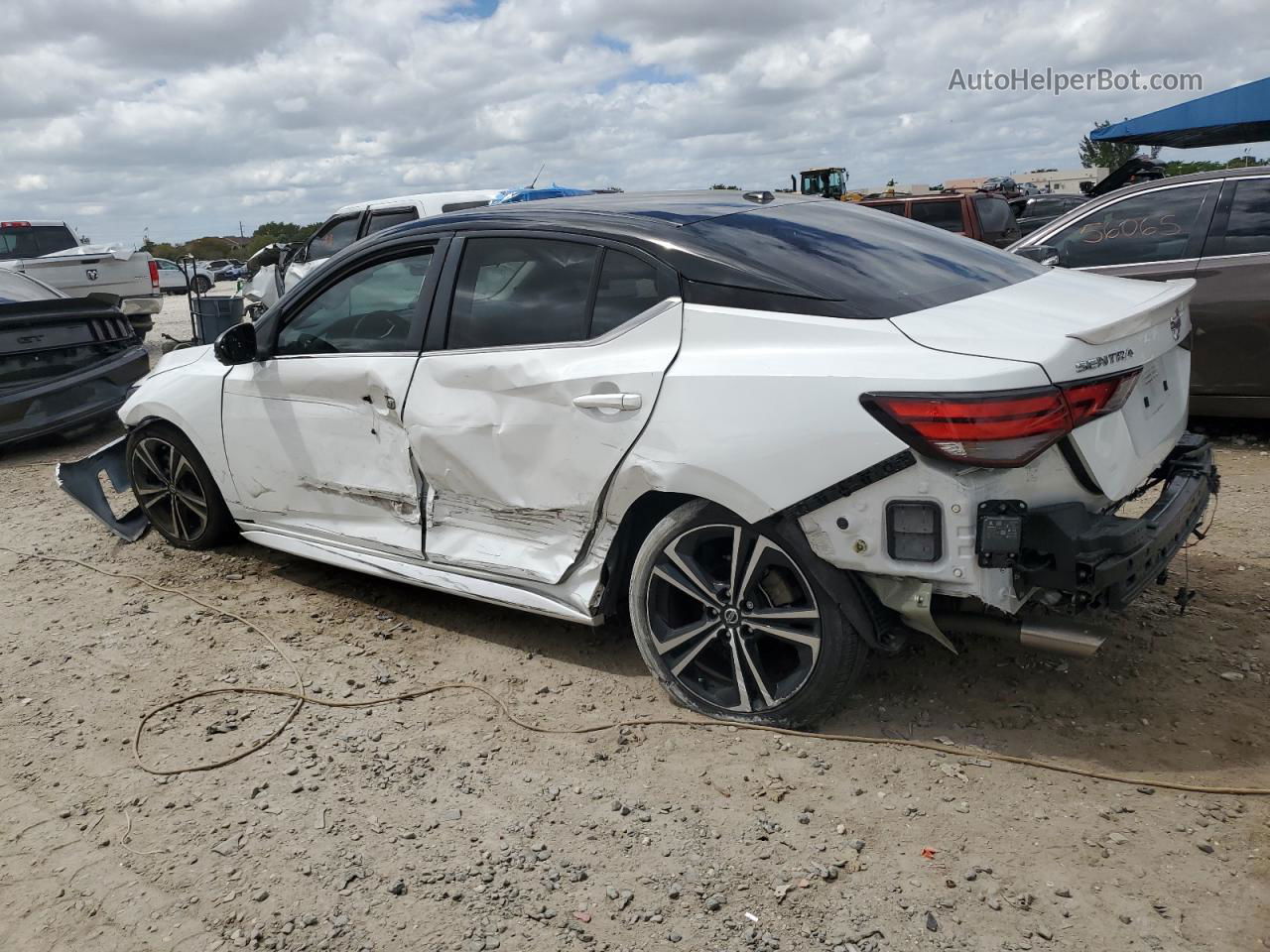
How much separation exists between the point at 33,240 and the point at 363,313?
14.9m

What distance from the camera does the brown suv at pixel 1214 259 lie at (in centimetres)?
614

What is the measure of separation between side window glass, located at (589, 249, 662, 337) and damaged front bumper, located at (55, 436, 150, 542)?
3422 mm

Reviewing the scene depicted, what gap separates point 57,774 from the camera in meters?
3.42

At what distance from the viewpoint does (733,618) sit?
3.29 metres

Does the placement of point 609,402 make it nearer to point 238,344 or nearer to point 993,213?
→ point 238,344

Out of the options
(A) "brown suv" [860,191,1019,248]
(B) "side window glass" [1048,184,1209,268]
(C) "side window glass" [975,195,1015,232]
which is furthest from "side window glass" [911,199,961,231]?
(B) "side window glass" [1048,184,1209,268]

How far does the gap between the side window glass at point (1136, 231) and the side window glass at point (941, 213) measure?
282 inches

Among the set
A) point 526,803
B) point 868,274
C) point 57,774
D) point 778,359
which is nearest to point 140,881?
point 57,774

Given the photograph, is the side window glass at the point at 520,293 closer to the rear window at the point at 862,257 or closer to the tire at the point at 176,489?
the rear window at the point at 862,257

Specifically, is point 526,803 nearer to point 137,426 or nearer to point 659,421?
point 659,421

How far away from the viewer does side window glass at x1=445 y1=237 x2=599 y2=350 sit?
3553 millimetres

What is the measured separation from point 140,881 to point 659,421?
6.33 feet

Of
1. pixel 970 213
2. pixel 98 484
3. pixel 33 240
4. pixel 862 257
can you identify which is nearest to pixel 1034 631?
pixel 862 257

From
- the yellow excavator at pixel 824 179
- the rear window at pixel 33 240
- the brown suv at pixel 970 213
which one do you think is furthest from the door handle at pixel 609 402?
the yellow excavator at pixel 824 179
